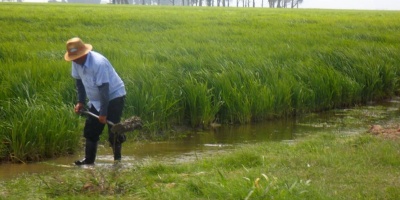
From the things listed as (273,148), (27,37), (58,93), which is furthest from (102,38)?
(273,148)

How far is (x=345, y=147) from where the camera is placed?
27.0ft

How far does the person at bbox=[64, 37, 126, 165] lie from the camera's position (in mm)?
7312

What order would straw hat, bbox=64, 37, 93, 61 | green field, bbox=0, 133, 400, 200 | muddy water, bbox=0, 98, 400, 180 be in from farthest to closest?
muddy water, bbox=0, 98, 400, 180 < straw hat, bbox=64, 37, 93, 61 < green field, bbox=0, 133, 400, 200

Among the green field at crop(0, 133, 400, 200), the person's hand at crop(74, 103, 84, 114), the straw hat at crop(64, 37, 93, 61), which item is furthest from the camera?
the person's hand at crop(74, 103, 84, 114)

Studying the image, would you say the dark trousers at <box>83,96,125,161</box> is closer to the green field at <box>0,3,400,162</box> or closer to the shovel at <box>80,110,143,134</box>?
the shovel at <box>80,110,143,134</box>

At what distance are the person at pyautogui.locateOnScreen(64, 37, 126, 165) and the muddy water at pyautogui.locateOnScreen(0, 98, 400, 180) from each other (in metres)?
0.35

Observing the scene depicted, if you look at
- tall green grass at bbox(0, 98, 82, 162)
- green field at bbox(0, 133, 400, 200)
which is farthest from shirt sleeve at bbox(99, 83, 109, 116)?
tall green grass at bbox(0, 98, 82, 162)

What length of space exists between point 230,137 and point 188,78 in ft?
4.80

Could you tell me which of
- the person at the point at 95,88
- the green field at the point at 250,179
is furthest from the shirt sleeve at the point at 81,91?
the green field at the point at 250,179

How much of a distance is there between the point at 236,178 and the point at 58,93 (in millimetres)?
4324

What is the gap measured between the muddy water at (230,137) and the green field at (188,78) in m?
0.28

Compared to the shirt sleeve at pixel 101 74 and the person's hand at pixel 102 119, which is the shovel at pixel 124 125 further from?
the shirt sleeve at pixel 101 74

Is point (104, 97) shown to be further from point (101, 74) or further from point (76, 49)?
point (76, 49)

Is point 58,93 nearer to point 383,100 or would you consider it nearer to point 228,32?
point 383,100
